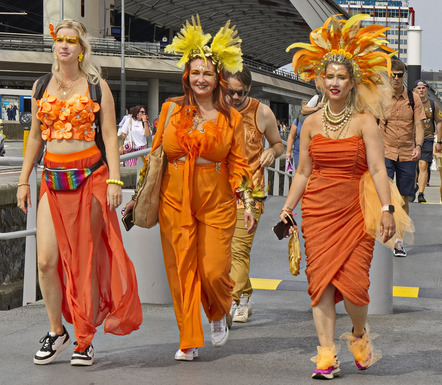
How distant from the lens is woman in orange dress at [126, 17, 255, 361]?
536 centimetres

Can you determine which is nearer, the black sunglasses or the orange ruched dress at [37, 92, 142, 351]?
the orange ruched dress at [37, 92, 142, 351]

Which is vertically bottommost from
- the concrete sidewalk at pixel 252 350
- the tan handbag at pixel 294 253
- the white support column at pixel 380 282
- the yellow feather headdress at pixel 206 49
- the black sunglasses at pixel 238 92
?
the concrete sidewalk at pixel 252 350

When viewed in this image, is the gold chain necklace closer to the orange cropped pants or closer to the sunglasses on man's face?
the orange cropped pants

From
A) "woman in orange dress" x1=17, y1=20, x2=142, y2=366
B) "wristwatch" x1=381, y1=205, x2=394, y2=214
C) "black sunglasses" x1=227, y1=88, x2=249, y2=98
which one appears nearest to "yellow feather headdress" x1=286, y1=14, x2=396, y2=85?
"wristwatch" x1=381, y1=205, x2=394, y2=214

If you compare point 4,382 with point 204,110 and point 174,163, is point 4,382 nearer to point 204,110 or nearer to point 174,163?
point 174,163

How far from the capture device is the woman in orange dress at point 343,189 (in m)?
5.02

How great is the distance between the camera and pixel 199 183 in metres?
5.41

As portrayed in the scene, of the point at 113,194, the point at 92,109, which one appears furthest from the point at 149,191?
the point at 92,109

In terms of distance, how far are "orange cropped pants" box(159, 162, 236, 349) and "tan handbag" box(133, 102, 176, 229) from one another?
0.06 metres

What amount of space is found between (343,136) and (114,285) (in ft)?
5.24

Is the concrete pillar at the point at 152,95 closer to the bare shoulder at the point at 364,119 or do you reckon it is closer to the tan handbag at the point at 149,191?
the tan handbag at the point at 149,191

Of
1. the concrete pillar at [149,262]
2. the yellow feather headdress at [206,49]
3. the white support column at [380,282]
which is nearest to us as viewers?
the yellow feather headdress at [206,49]

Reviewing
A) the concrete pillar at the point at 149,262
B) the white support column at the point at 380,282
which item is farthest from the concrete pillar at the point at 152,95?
the white support column at the point at 380,282

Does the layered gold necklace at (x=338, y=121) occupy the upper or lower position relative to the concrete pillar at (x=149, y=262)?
upper
